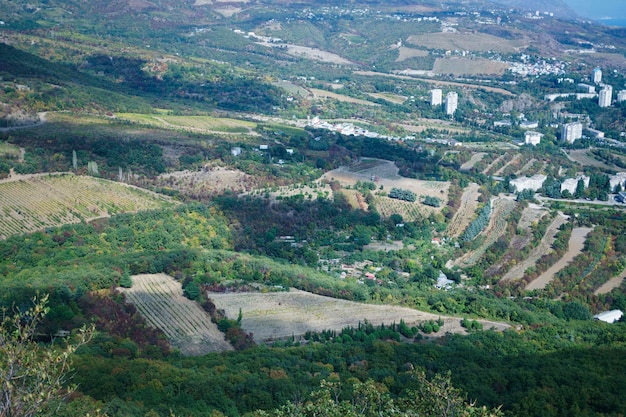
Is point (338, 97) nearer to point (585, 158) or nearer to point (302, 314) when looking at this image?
point (585, 158)

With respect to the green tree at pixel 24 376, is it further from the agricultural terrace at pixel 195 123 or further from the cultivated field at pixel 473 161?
the agricultural terrace at pixel 195 123

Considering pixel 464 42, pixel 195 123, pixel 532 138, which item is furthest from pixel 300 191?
pixel 464 42

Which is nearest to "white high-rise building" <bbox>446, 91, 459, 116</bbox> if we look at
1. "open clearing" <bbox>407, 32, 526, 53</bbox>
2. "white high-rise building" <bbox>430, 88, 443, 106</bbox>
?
"white high-rise building" <bbox>430, 88, 443, 106</bbox>

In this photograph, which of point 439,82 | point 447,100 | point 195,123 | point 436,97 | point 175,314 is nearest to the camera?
point 175,314

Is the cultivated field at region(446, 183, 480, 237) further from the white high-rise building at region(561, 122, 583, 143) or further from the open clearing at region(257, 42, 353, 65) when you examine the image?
the open clearing at region(257, 42, 353, 65)

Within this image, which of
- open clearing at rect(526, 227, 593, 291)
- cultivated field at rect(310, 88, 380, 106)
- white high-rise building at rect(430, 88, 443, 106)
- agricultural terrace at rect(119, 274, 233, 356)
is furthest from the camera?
white high-rise building at rect(430, 88, 443, 106)

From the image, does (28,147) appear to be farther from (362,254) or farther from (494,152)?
(494,152)

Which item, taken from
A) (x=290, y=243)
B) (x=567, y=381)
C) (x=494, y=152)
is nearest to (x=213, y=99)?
(x=494, y=152)
